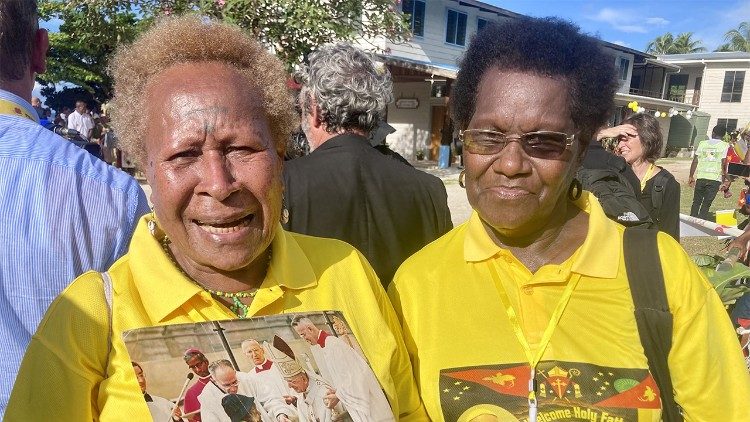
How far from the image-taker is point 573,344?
5.84 feet

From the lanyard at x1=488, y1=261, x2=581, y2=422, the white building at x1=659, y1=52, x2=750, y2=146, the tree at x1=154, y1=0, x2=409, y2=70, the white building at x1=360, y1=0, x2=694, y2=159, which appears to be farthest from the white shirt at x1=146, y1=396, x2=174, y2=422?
the white building at x1=659, y1=52, x2=750, y2=146

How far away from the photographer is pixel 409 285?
1.98 metres

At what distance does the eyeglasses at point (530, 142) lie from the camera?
1.84 meters

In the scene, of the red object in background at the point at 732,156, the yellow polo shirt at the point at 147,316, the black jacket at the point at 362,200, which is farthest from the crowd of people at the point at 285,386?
the red object in background at the point at 732,156

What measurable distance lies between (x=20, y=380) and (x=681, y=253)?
1.89m

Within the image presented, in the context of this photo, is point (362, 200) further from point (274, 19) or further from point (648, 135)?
point (274, 19)

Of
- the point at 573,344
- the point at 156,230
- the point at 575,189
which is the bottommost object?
the point at 573,344

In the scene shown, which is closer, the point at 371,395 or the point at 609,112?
the point at 371,395

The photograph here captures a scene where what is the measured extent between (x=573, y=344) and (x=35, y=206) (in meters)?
1.75

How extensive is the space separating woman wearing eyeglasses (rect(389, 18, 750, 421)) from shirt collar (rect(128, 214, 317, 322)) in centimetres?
45

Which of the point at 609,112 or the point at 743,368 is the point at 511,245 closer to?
the point at 609,112

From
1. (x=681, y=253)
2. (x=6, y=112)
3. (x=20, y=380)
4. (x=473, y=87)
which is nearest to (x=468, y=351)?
(x=681, y=253)

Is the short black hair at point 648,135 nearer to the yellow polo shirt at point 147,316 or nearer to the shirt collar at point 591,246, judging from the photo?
the shirt collar at point 591,246

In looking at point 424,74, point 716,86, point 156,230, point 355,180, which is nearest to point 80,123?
point 424,74
